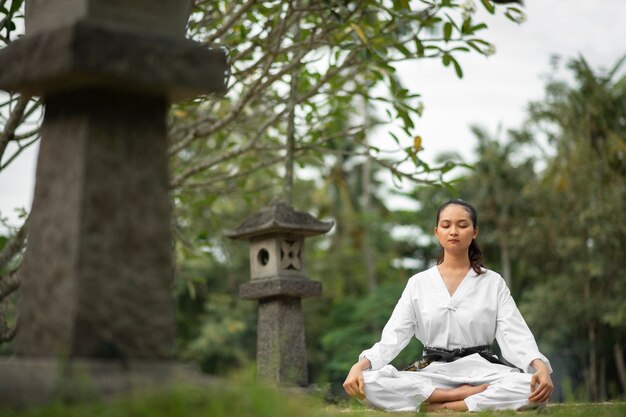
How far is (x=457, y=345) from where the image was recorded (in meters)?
5.20

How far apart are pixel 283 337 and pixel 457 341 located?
1.96 metres

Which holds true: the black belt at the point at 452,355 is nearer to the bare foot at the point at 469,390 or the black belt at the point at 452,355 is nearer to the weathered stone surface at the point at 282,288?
the bare foot at the point at 469,390

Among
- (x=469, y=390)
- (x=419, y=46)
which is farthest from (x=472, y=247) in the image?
(x=419, y=46)

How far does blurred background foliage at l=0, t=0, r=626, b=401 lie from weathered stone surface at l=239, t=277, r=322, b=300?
598mm

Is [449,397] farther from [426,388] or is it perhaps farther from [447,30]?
[447,30]

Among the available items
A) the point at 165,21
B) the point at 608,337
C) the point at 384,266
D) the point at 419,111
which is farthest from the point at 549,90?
the point at 165,21

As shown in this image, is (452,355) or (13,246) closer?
(452,355)

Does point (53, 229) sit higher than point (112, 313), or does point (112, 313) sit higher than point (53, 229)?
point (53, 229)

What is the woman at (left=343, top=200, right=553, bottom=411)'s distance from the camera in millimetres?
4773

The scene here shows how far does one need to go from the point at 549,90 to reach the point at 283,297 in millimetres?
16286

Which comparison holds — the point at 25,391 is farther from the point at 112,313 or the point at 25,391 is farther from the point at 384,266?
the point at 384,266

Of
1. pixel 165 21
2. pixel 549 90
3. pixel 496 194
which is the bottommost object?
pixel 165 21

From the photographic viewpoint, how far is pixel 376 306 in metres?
22.4

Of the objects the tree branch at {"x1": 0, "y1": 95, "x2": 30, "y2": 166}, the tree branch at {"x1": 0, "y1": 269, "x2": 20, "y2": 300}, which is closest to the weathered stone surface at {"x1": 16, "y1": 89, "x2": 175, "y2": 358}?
the tree branch at {"x1": 0, "y1": 95, "x2": 30, "y2": 166}
